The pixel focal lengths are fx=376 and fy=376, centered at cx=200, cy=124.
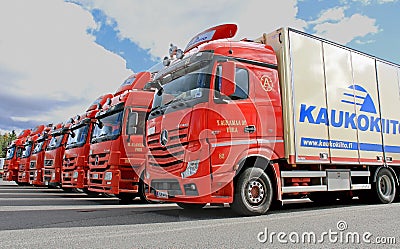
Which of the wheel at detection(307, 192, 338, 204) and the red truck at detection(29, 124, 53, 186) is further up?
A: the red truck at detection(29, 124, 53, 186)

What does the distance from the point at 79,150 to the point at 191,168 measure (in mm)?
6552

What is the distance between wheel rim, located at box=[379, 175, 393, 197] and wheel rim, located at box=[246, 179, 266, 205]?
463cm

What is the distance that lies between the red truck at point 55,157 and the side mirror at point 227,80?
8.97 meters

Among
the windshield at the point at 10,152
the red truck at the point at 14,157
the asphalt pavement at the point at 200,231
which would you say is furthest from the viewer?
the windshield at the point at 10,152

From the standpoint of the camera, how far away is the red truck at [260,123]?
6465mm

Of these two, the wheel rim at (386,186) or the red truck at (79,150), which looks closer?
the wheel rim at (386,186)

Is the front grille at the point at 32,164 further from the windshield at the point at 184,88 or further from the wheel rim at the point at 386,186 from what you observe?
the wheel rim at the point at 386,186

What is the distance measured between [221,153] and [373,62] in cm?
604

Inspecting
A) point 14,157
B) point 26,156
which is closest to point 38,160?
point 26,156

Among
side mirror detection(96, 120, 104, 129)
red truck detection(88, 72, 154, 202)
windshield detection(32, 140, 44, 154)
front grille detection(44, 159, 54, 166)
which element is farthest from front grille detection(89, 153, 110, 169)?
windshield detection(32, 140, 44, 154)

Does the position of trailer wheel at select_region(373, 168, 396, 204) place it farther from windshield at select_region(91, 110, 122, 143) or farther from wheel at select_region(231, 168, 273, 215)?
windshield at select_region(91, 110, 122, 143)

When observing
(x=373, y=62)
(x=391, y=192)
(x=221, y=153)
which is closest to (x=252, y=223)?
(x=221, y=153)

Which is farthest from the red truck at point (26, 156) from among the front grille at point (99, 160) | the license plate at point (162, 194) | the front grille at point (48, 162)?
the license plate at point (162, 194)

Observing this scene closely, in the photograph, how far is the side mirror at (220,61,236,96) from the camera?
259 inches
